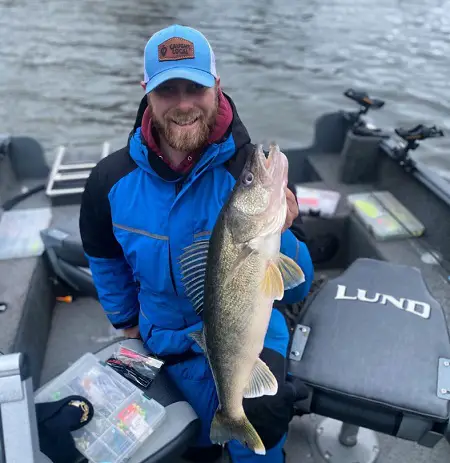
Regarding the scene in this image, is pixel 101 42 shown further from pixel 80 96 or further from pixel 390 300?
pixel 390 300

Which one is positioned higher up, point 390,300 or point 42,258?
point 390,300

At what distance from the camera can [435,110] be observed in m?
11.4

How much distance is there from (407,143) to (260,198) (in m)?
3.57

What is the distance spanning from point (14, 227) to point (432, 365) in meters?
4.07

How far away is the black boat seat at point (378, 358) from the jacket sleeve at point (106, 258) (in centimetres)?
120

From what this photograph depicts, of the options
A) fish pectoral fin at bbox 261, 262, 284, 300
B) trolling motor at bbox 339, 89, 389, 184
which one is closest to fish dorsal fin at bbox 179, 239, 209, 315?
fish pectoral fin at bbox 261, 262, 284, 300

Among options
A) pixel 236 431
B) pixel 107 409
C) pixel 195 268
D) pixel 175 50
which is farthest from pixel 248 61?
pixel 236 431

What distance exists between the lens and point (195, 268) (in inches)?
94.6

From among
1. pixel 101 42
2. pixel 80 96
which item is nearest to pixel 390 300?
pixel 80 96

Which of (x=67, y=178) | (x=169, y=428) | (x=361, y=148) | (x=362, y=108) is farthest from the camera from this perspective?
(x=362, y=108)

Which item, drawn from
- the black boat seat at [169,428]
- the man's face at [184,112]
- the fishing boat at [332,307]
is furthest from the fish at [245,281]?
the man's face at [184,112]

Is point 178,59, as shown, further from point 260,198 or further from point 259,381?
point 259,381

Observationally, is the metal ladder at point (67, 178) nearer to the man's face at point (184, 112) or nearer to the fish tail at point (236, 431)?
the man's face at point (184, 112)

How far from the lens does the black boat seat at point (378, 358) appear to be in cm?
233
